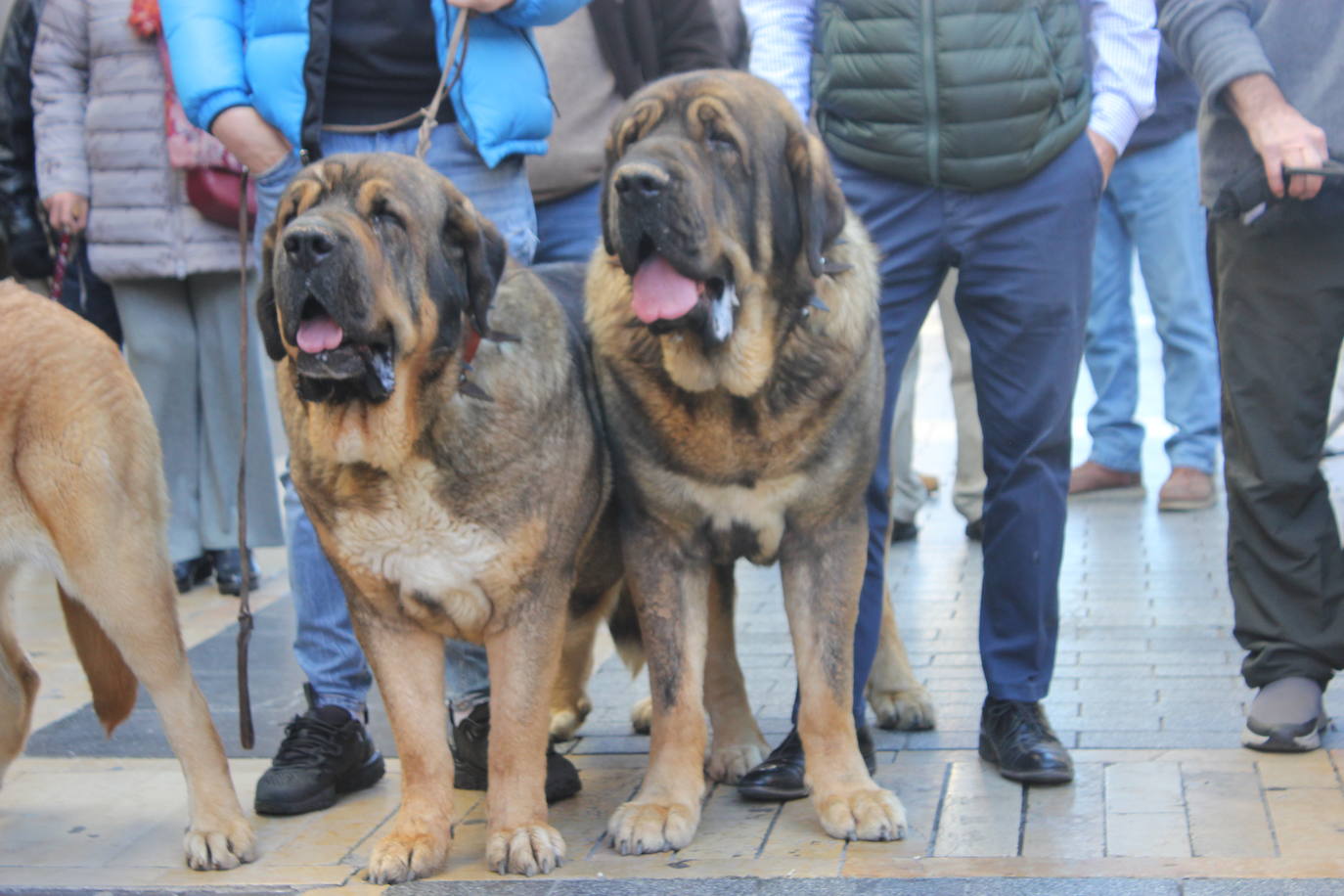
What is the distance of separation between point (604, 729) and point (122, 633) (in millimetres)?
1495

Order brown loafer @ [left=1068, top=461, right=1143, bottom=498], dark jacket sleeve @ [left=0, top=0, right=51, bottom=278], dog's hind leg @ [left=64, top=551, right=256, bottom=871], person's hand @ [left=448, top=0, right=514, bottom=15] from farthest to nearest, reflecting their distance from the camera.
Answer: brown loafer @ [left=1068, top=461, right=1143, bottom=498]
dark jacket sleeve @ [left=0, top=0, right=51, bottom=278]
person's hand @ [left=448, top=0, right=514, bottom=15]
dog's hind leg @ [left=64, top=551, right=256, bottom=871]

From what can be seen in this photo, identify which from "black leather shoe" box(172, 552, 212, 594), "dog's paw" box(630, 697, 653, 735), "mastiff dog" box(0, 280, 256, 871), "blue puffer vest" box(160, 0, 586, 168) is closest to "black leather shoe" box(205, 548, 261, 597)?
"black leather shoe" box(172, 552, 212, 594)

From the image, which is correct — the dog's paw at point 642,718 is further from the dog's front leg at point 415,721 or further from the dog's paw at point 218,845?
the dog's paw at point 218,845

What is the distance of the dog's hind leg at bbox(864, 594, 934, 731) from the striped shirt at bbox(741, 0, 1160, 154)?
140cm

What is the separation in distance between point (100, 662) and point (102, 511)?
489 millimetres

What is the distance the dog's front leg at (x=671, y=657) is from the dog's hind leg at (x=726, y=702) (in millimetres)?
376

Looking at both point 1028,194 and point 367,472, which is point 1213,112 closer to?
point 1028,194

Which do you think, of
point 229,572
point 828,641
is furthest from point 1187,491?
point 828,641

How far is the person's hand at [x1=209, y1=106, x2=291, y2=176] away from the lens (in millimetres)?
4148

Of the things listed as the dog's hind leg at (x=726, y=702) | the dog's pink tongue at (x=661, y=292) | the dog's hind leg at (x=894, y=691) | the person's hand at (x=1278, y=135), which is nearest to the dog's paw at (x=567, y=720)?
the dog's hind leg at (x=726, y=702)

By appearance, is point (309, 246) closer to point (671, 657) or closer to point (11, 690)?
point (671, 657)

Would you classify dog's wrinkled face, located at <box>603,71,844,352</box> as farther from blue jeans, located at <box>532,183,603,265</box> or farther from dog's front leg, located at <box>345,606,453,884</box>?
blue jeans, located at <box>532,183,603,265</box>

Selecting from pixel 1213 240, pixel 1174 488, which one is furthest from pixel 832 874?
pixel 1174 488

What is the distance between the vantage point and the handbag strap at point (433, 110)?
404 cm
